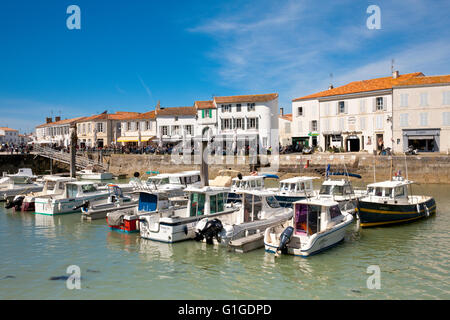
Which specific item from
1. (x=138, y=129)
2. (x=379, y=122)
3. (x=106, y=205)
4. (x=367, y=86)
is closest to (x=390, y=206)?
(x=106, y=205)

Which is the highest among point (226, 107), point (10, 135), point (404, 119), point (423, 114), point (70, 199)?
point (10, 135)

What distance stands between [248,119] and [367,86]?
50.7 feet

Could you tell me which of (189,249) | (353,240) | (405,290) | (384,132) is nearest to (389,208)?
(353,240)

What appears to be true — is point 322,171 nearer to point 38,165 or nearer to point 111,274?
point 111,274

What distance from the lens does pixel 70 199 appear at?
22703 mm

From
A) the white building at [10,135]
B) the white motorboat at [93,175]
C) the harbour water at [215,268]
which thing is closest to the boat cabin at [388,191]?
the harbour water at [215,268]

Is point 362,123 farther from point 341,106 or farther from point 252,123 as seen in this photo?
point 252,123

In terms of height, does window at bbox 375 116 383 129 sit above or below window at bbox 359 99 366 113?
below

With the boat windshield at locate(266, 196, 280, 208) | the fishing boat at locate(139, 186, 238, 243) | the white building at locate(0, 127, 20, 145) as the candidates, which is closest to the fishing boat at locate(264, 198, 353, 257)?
the boat windshield at locate(266, 196, 280, 208)

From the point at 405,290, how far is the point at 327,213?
4.39 m

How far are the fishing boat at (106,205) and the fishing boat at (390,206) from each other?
12.8m

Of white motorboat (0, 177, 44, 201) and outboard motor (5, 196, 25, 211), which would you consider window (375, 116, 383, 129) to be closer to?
white motorboat (0, 177, 44, 201)

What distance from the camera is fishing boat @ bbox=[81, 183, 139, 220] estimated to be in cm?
2061

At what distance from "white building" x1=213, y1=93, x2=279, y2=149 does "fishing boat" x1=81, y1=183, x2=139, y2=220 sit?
26756mm
